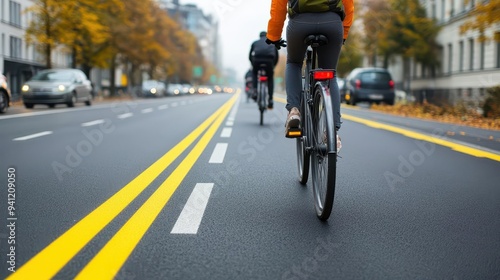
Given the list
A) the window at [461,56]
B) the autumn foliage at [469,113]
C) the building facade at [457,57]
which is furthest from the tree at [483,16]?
the window at [461,56]

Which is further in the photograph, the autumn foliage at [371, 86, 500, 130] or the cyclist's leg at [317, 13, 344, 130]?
the autumn foliage at [371, 86, 500, 130]

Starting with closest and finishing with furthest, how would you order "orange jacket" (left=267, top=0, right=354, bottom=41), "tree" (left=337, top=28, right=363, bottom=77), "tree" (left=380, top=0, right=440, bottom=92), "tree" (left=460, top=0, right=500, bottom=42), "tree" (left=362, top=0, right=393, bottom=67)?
"orange jacket" (left=267, top=0, right=354, bottom=41)
"tree" (left=460, top=0, right=500, bottom=42)
"tree" (left=380, top=0, right=440, bottom=92)
"tree" (left=362, top=0, right=393, bottom=67)
"tree" (left=337, top=28, right=363, bottom=77)

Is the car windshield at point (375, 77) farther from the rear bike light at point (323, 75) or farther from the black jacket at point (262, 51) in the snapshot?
the rear bike light at point (323, 75)

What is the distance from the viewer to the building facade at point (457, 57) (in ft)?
124

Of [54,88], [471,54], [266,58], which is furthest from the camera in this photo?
[471,54]

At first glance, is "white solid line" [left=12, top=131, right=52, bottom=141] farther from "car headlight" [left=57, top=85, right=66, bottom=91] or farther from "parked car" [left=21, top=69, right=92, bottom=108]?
"car headlight" [left=57, top=85, right=66, bottom=91]

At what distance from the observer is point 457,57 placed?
44938 millimetres

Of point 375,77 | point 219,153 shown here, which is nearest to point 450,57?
point 375,77

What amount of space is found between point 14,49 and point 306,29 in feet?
167

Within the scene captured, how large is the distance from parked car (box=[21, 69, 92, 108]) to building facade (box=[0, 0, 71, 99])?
861 inches

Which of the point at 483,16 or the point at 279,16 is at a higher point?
the point at 483,16

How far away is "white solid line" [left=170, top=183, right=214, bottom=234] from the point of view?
4266 millimetres

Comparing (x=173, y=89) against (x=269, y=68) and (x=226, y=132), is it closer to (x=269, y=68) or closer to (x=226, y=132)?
(x=269, y=68)

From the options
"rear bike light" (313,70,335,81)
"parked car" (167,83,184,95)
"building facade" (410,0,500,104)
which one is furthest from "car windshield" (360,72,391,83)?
"parked car" (167,83,184,95)
